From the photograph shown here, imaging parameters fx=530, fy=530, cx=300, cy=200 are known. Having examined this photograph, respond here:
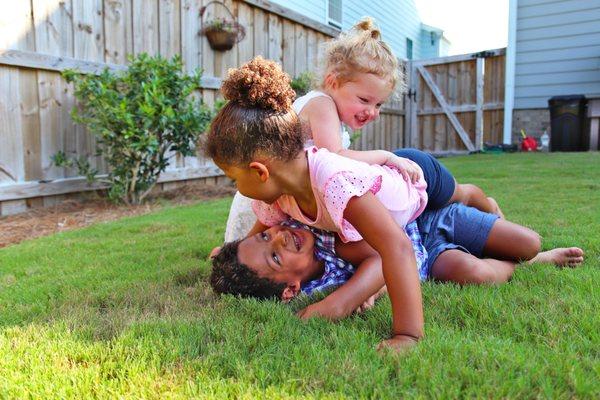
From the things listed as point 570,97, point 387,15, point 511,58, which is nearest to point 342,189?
point 570,97

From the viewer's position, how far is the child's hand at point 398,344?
1.60 m

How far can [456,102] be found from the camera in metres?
12.2

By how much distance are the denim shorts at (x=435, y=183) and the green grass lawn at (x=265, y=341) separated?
57cm

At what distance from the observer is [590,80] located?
10609mm

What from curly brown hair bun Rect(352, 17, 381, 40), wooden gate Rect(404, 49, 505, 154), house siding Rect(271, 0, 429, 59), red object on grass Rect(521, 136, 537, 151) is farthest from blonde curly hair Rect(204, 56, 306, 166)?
wooden gate Rect(404, 49, 505, 154)

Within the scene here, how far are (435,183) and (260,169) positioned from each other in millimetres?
1209

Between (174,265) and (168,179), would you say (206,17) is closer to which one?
(168,179)

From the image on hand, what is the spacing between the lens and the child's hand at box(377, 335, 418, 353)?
1600 mm

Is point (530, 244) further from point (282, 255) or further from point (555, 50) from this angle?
point (555, 50)

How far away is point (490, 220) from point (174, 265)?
175cm

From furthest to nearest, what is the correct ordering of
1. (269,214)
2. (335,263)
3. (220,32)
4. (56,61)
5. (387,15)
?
(387,15)
(220,32)
(56,61)
(269,214)
(335,263)

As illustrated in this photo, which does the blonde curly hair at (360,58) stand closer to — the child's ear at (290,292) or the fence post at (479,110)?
the child's ear at (290,292)

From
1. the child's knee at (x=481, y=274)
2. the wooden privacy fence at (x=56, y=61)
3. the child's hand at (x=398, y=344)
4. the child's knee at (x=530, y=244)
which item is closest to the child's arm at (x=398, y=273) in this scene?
the child's hand at (x=398, y=344)

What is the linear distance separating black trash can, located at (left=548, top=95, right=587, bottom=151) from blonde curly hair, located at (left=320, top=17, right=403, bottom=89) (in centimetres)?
842
